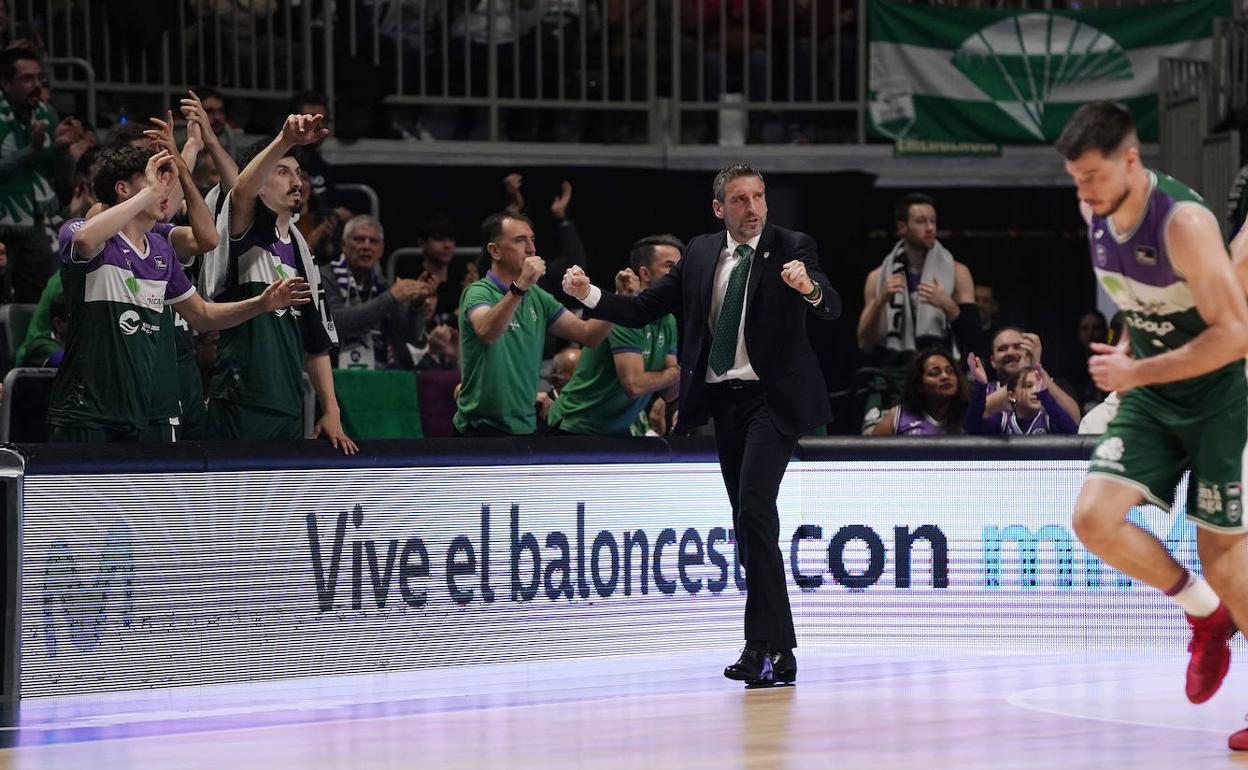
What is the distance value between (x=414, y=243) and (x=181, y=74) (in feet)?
6.44

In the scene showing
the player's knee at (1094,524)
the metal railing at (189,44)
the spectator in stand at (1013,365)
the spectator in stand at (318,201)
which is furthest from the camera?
the metal railing at (189,44)

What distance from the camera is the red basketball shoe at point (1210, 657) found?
18.6 ft

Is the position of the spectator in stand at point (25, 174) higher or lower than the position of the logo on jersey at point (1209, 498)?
higher

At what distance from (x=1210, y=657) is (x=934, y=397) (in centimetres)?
348

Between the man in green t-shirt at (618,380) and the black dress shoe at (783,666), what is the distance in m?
1.57

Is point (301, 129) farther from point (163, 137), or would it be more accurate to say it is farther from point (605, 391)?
point (605, 391)

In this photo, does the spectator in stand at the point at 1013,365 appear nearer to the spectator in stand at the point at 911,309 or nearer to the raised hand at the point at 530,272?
the spectator in stand at the point at 911,309

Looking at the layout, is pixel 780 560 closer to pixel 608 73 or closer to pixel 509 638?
pixel 509 638

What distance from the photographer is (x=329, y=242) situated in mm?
9617

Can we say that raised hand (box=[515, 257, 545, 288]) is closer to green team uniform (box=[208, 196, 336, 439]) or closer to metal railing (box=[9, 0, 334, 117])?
green team uniform (box=[208, 196, 336, 439])


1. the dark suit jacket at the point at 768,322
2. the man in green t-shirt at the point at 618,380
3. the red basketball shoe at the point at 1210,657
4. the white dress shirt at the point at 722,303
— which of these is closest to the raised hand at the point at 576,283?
the dark suit jacket at the point at 768,322

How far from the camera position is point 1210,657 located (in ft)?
18.6

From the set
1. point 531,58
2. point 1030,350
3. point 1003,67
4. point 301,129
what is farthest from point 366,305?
point 1003,67

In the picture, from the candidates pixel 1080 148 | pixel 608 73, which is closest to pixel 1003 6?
pixel 608 73
